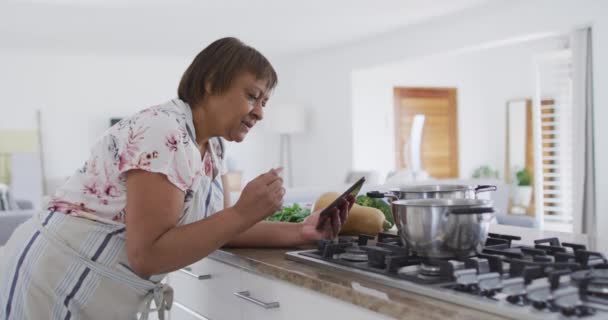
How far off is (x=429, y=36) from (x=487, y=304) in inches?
245

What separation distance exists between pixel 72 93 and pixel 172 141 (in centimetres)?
760

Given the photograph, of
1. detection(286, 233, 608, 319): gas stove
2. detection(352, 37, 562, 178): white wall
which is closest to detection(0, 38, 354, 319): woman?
detection(286, 233, 608, 319): gas stove

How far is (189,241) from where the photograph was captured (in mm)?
1204

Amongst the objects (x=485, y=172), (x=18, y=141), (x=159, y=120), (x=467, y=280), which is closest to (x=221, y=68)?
(x=159, y=120)

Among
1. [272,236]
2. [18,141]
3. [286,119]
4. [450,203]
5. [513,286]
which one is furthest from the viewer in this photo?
[286,119]

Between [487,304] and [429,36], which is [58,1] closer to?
[429,36]

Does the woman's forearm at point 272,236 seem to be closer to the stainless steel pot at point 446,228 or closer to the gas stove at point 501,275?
the gas stove at point 501,275

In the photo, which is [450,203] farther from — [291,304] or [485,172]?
[485,172]

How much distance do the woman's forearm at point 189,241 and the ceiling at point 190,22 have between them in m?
4.77

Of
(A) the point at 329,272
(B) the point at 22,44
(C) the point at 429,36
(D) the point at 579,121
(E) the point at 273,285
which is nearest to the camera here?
(A) the point at 329,272

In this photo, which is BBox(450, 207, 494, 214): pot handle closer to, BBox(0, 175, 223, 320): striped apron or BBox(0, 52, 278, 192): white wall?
BBox(0, 175, 223, 320): striped apron

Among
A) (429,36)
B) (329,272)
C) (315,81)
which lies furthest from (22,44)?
(329,272)

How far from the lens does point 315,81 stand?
884cm

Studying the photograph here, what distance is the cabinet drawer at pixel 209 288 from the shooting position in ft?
4.94
